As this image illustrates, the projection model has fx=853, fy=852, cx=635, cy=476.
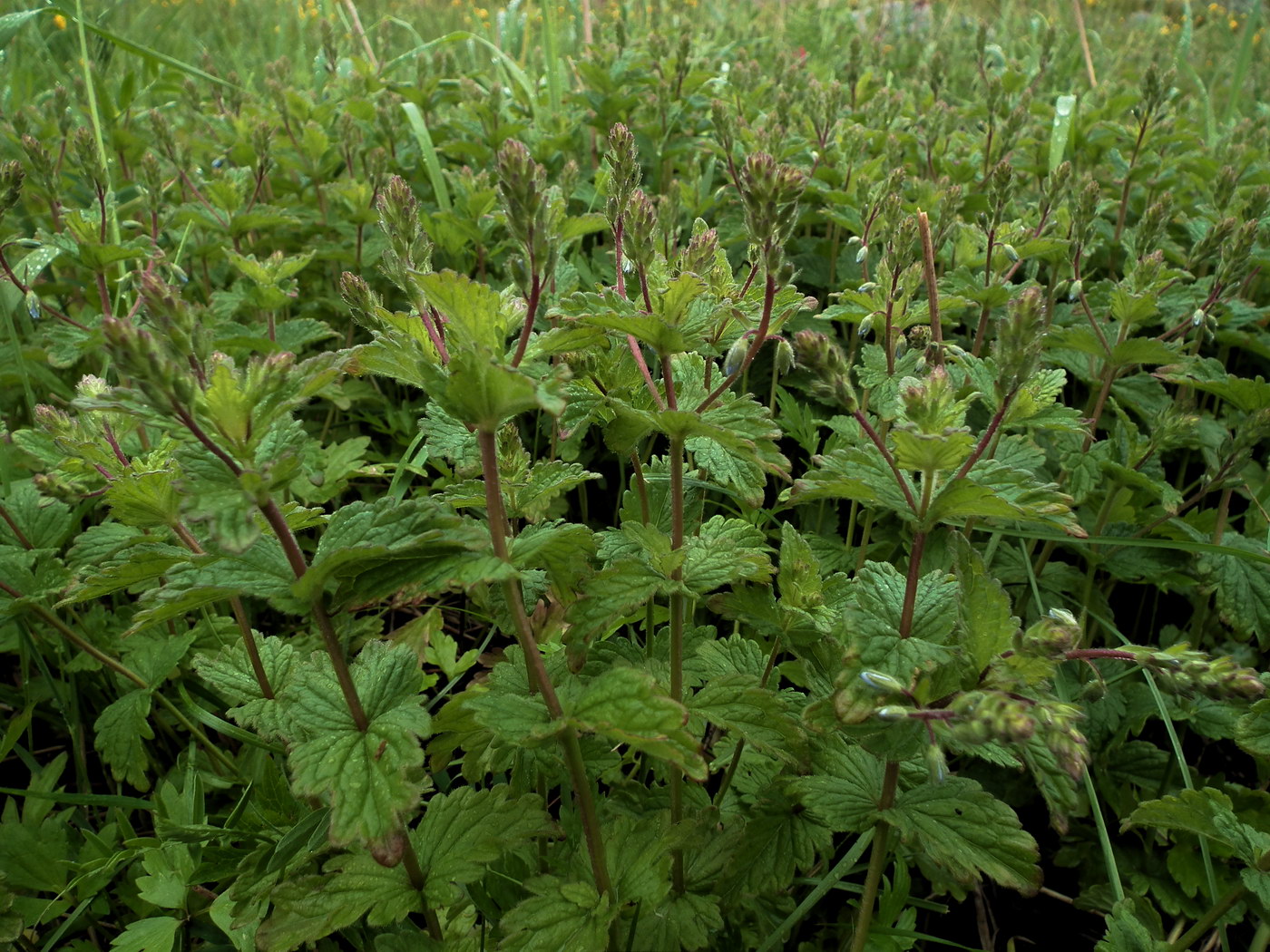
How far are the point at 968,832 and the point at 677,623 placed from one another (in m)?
0.58

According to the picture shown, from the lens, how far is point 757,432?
4.16ft

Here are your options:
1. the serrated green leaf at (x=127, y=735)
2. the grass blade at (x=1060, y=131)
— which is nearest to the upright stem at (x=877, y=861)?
the serrated green leaf at (x=127, y=735)

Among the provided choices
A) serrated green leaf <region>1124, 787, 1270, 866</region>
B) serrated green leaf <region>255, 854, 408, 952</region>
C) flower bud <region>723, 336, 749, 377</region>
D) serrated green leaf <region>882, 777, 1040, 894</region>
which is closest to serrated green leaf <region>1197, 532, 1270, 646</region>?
serrated green leaf <region>1124, 787, 1270, 866</region>

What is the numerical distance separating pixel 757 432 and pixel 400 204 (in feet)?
2.06

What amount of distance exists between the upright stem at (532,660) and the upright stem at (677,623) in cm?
15

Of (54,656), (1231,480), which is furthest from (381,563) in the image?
(1231,480)

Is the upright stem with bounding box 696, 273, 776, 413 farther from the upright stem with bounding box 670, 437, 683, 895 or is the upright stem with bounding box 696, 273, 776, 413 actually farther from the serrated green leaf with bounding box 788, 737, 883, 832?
the serrated green leaf with bounding box 788, 737, 883, 832

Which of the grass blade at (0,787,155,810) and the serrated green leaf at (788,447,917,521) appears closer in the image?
the serrated green leaf at (788,447,917,521)

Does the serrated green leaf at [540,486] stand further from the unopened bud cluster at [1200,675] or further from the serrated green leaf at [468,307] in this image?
the unopened bud cluster at [1200,675]

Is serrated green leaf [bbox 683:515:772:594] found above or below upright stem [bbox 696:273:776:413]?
below

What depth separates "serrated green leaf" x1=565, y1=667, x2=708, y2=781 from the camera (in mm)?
1114

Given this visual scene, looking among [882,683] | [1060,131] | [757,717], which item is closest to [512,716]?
[757,717]

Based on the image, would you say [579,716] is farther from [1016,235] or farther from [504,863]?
[1016,235]

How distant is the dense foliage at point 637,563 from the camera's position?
45.9 inches
